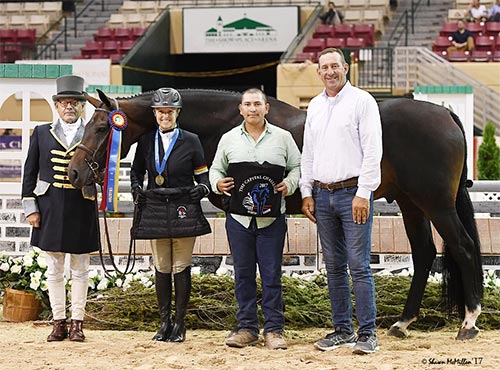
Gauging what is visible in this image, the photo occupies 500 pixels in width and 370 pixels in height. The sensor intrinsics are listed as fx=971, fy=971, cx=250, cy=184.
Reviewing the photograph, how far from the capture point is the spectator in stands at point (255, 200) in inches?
238

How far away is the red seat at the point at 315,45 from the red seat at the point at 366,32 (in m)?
0.90

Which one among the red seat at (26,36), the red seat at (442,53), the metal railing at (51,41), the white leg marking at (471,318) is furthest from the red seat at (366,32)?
the white leg marking at (471,318)

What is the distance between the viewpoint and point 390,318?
23.4 ft

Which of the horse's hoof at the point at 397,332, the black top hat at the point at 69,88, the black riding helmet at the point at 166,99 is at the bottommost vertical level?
the horse's hoof at the point at 397,332

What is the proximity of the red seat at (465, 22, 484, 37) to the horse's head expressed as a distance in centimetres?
1573

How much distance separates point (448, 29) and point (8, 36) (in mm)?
10861

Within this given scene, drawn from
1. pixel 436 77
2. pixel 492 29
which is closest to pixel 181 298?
pixel 436 77

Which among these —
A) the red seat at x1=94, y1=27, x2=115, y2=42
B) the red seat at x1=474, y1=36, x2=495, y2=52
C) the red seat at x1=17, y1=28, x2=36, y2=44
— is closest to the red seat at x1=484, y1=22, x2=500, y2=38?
the red seat at x1=474, y1=36, x2=495, y2=52

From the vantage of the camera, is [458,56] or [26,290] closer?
[26,290]

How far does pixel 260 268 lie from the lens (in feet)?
20.1

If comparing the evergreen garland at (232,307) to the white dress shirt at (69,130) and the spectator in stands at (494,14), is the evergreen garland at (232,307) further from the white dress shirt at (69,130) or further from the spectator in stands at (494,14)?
the spectator in stands at (494,14)

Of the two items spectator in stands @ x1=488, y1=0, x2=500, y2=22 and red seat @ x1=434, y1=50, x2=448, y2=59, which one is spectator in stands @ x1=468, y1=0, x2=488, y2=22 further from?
red seat @ x1=434, y1=50, x2=448, y2=59

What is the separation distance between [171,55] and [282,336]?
59.7 ft

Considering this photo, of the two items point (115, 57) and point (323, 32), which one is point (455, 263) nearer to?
point (323, 32)
